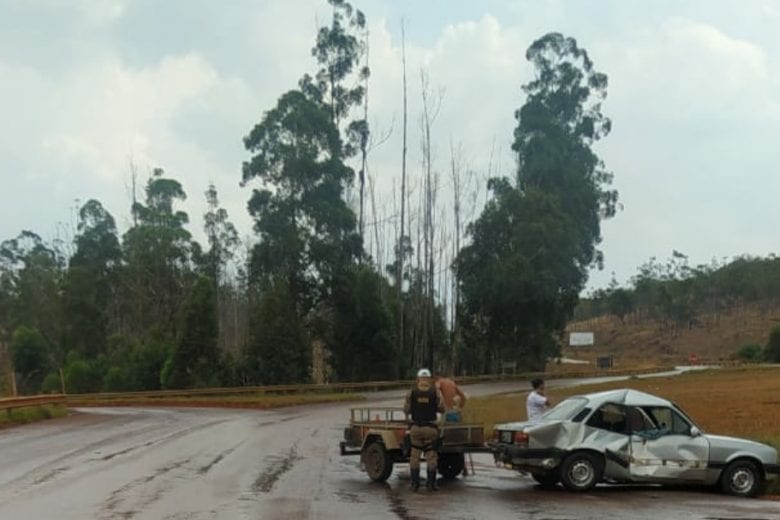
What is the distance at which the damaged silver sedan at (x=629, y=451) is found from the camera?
15.0m

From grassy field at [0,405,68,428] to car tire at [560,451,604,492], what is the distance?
64.9 feet

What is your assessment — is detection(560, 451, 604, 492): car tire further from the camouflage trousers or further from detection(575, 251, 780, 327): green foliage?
detection(575, 251, 780, 327): green foliage

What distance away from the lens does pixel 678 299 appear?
117625 millimetres

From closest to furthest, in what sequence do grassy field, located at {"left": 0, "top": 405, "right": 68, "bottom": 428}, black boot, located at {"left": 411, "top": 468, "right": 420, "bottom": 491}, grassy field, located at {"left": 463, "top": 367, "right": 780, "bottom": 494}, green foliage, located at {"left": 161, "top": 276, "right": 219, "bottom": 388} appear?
black boot, located at {"left": 411, "top": 468, "right": 420, "bottom": 491}
grassy field, located at {"left": 463, "top": 367, "right": 780, "bottom": 494}
grassy field, located at {"left": 0, "top": 405, "right": 68, "bottom": 428}
green foliage, located at {"left": 161, "top": 276, "right": 219, "bottom": 388}

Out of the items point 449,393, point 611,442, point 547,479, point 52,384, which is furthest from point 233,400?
point 611,442

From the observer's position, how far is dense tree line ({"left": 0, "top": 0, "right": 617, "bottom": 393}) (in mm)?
58844

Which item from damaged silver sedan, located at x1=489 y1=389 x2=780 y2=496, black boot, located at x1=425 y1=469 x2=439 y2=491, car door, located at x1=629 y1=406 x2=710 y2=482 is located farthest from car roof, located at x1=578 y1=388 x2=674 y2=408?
black boot, located at x1=425 y1=469 x2=439 y2=491

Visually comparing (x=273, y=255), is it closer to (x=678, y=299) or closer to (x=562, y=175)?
(x=562, y=175)

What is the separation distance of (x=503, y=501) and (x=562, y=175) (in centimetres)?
5849

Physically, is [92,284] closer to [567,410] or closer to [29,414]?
[29,414]

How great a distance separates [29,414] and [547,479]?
856 inches

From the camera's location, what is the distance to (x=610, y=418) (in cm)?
1530

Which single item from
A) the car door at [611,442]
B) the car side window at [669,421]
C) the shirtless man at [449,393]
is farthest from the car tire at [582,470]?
the shirtless man at [449,393]

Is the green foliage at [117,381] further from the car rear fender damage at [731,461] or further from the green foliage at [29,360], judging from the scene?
the car rear fender damage at [731,461]
